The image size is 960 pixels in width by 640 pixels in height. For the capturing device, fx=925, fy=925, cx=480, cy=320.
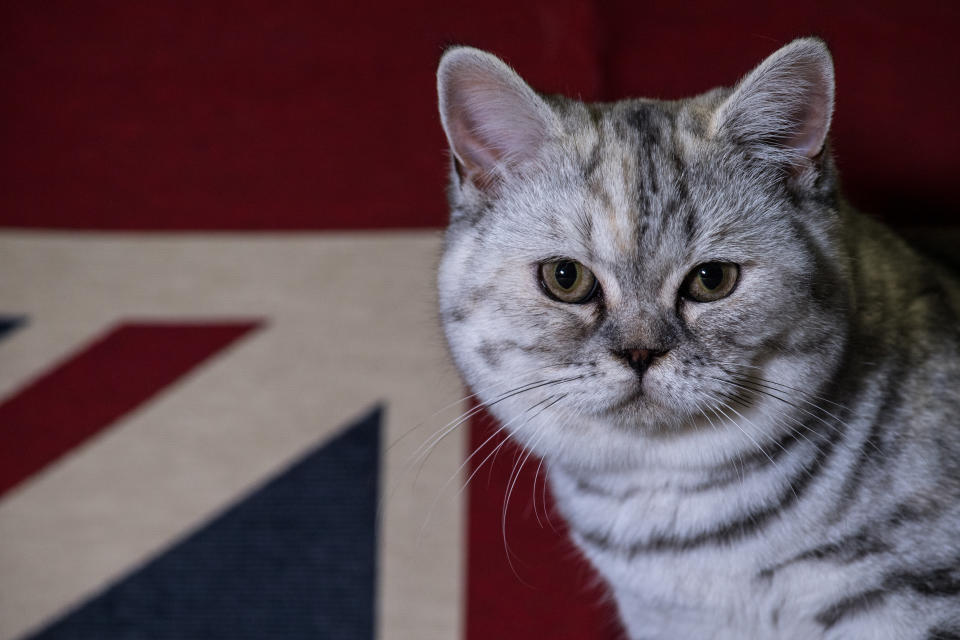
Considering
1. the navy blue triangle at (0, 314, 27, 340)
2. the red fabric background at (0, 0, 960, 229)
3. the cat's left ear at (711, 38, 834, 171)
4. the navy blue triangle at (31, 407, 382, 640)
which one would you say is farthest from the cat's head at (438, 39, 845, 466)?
the navy blue triangle at (0, 314, 27, 340)

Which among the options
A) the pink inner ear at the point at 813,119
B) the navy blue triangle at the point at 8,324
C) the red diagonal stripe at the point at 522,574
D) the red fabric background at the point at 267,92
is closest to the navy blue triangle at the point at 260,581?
the red diagonal stripe at the point at 522,574

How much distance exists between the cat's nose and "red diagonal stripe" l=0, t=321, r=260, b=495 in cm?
89

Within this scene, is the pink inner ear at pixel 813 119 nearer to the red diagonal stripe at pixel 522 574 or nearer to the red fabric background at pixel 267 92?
the red fabric background at pixel 267 92

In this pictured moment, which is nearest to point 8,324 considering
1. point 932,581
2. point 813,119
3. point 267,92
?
point 267,92

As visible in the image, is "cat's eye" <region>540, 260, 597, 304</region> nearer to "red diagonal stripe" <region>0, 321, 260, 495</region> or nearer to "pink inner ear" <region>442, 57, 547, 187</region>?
"pink inner ear" <region>442, 57, 547, 187</region>

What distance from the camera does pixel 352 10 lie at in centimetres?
159

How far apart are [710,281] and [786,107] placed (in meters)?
0.20

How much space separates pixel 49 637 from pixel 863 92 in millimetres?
1606

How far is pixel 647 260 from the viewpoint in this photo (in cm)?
94

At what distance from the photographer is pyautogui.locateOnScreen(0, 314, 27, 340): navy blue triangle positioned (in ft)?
5.29

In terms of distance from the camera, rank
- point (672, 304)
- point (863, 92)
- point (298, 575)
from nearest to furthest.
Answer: point (672, 304), point (863, 92), point (298, 575)

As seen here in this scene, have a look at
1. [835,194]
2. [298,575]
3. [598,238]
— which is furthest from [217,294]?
[835,194]

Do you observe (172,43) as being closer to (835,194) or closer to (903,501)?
(835,194)

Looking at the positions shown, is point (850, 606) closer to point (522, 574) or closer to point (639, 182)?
point (639, 182)
